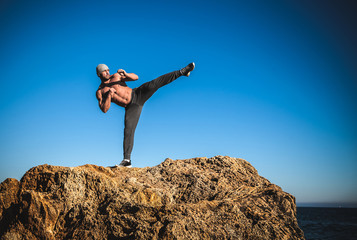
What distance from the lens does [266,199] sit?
3.88 m

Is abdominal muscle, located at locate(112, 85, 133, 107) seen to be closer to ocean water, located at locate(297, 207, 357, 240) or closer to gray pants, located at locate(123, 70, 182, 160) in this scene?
gray pants, located at locate(123, 70, 182, 160)

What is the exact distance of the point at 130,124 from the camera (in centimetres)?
639

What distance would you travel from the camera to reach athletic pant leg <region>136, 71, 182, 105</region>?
647cm

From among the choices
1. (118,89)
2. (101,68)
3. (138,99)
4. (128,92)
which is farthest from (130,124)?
(101,68)

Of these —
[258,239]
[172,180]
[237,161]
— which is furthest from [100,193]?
[237,161]

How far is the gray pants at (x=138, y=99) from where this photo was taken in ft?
20.9

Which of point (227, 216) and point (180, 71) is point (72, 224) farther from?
point (180, 71)

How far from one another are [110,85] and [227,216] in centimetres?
429

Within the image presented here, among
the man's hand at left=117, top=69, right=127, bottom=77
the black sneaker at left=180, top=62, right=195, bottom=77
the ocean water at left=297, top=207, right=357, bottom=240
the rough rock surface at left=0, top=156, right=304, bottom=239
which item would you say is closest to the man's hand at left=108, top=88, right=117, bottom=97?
the man's hand at left=117, top=69, right=127, bottom=77

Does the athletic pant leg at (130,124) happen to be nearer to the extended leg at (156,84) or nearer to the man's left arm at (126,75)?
the extended leg at (156,84)

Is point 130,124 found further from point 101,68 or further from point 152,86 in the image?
point 101,68

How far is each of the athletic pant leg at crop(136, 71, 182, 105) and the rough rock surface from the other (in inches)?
99.4

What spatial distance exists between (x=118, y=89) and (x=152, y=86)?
2.77ft

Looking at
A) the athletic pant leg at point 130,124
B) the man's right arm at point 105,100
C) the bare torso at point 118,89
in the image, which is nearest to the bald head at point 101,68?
the bare torso at point 118,89
